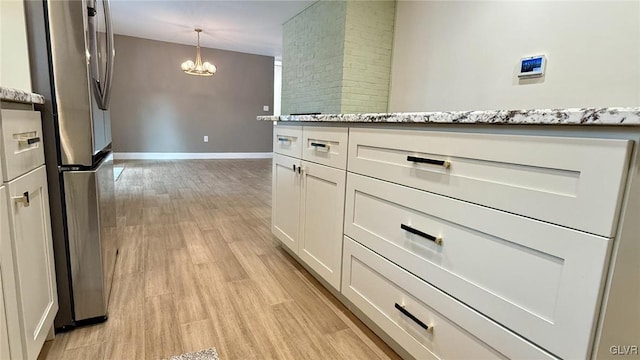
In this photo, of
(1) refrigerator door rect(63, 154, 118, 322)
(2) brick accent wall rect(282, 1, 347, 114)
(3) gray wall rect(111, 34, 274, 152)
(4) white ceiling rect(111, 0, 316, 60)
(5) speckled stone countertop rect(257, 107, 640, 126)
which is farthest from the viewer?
(3) gray wall rect(111, 34, 274, 152)

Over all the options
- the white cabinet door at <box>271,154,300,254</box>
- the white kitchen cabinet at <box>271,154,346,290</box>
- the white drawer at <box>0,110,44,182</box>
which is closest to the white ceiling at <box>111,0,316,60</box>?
the white cabinet door at <box>271,154,300,254</box>

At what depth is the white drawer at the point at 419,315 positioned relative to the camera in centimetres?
84

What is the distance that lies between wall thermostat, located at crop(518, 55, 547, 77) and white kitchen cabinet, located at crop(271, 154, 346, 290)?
1220 mm

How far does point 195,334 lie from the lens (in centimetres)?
Answer: 130

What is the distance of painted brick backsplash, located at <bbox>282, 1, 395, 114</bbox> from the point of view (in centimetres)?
281

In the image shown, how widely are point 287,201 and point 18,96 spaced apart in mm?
1274

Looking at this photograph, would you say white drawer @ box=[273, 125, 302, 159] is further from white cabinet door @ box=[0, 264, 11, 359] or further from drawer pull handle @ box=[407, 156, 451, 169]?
white cabinet door @ box=[0, 264, 11, 359]

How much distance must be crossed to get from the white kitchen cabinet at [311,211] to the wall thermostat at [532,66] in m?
1.22

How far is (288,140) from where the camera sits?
6.24ft

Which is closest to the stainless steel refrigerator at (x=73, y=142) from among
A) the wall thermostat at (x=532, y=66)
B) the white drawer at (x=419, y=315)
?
the white drawer at (x=419, y=315)

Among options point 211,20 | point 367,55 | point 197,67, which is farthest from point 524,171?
point 197,67

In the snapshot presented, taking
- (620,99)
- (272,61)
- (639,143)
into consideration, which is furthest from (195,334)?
(272,61)

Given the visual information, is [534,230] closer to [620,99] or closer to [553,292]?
Result: [553,292]

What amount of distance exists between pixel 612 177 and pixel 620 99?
116 cm
